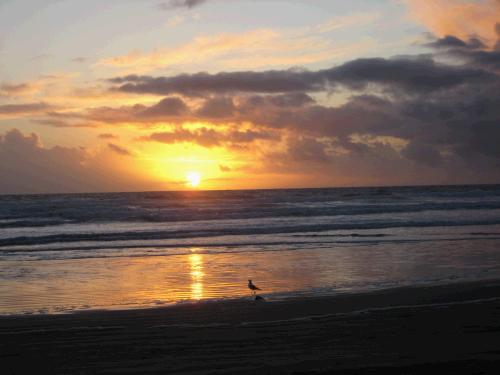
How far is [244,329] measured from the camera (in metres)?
8.92

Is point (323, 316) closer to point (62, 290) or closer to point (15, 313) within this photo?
point (15, 313)

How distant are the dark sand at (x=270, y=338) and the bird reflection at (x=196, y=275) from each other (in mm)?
1377

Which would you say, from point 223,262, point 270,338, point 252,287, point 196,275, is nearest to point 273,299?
point 252,287

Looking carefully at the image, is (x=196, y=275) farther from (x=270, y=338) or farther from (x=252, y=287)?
(x=270, y=338)

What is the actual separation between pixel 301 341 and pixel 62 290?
7165 millimetres

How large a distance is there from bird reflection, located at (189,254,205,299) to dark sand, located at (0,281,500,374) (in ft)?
4.52

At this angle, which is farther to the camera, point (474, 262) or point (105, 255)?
point (105, 255)

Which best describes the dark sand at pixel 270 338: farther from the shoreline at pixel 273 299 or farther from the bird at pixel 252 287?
the bird at pixel 252 287

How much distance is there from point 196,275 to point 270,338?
738cm

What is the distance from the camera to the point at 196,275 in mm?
15461

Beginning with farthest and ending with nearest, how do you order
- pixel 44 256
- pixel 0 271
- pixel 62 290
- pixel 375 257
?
pixel 44 256, pixel 375 257, pixel 0 271, pixel 62 290

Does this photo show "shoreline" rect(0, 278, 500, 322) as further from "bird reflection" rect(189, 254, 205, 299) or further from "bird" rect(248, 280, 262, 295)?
"bird reflection" rect(189, 254, 205, 299)

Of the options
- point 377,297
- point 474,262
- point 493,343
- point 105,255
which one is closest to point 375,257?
point 474,262

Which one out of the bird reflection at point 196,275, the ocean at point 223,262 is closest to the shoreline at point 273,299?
the ocean at point 223,262
